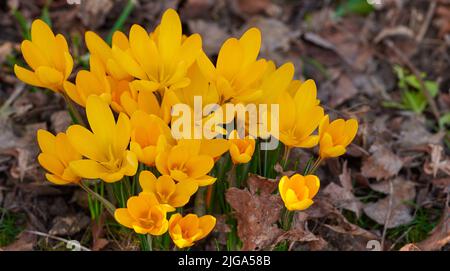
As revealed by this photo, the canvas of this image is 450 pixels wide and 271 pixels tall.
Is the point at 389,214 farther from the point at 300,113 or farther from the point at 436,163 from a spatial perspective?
the point at 300,113

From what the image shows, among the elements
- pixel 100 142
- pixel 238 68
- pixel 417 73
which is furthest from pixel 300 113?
pixel 417 73

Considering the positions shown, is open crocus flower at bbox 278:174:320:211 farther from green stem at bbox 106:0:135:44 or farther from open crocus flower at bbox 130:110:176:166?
green stem at bbox 106:0:135:44

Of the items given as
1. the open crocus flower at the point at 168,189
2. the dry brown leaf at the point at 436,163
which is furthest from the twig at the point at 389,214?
the open crocus flower at the point at 168,189

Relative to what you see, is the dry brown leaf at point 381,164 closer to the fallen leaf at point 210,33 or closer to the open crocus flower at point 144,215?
the fallen leaf at point 210,33

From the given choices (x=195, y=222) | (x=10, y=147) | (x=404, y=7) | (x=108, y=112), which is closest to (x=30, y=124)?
(x=10, y=147)

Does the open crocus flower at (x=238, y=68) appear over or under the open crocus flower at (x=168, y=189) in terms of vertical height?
over

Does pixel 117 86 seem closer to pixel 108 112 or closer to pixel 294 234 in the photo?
pixel 108 112
